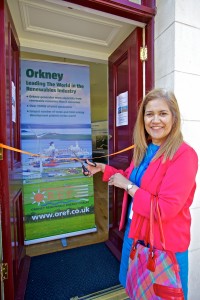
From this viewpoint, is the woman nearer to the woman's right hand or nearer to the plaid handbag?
the plaid handbag

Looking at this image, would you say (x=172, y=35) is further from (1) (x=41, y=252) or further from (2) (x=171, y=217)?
(1) (x=41, y=252)

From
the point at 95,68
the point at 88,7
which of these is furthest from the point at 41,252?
the point at 95,68

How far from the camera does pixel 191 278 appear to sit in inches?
55.2

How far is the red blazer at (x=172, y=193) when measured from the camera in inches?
31.9

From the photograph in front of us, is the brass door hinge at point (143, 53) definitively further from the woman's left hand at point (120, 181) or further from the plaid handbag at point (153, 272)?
the plaid handbag at point (153, 272)

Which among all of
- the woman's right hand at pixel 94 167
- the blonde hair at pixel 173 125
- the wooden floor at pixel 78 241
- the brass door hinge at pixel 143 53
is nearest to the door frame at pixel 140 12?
the brass door hinge at pixel 143 53

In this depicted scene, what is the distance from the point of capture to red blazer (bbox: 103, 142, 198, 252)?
31.9 inches

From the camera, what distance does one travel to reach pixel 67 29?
1.72 m

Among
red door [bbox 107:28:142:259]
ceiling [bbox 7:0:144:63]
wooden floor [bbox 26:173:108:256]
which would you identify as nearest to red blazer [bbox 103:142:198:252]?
red door [bbox 107:28:142:259]

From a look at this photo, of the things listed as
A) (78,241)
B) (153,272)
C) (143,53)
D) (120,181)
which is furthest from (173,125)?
(78,241)

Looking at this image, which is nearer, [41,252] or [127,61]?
[127,61]

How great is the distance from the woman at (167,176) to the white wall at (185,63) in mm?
413

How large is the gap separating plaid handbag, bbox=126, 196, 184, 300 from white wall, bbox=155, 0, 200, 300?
65cm

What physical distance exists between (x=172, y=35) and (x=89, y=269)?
2139 millimetres
